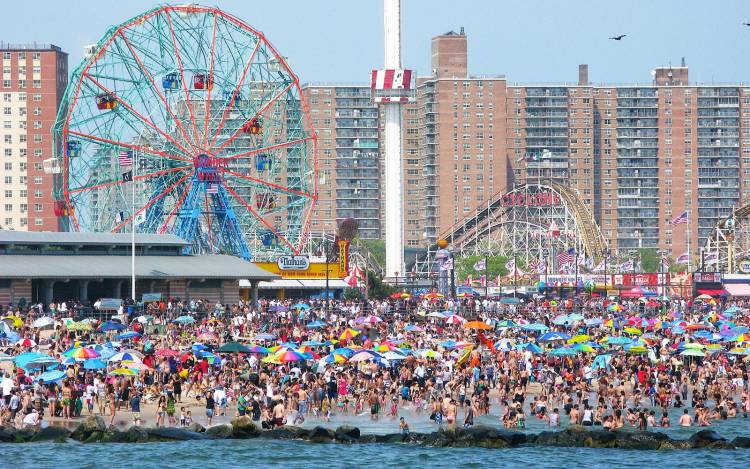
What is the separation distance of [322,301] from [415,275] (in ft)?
129

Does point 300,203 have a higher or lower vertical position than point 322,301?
higher

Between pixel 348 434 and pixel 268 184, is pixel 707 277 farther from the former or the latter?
pixel 348 434

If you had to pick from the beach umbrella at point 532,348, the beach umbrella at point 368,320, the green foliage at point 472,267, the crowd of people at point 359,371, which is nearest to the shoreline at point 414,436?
the crowd of people at point 359,371

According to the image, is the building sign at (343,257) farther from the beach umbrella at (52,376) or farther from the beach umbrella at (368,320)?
the beach umbrella at (52,376)

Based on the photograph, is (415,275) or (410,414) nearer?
(410,414)

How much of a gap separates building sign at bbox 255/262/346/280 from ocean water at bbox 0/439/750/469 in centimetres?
5829

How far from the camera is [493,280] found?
16100 cm

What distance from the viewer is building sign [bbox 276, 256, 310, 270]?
4149 inches

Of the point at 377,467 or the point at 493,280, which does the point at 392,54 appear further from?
the point at 377,467

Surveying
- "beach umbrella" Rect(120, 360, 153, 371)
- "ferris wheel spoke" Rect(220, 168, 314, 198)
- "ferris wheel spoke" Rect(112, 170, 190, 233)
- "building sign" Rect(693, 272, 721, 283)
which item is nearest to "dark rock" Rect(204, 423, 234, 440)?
"beach umbrella" Rect(120, 360, 153, 371)

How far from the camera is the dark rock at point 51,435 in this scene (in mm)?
46656

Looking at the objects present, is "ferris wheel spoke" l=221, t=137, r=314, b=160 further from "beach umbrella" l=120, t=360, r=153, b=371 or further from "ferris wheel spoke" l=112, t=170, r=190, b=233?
"beach umbrella" l=120, t=360, r=153, b=371

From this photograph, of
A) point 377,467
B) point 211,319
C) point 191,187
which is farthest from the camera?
point 191,187

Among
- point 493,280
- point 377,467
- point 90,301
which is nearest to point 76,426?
point 377,467
